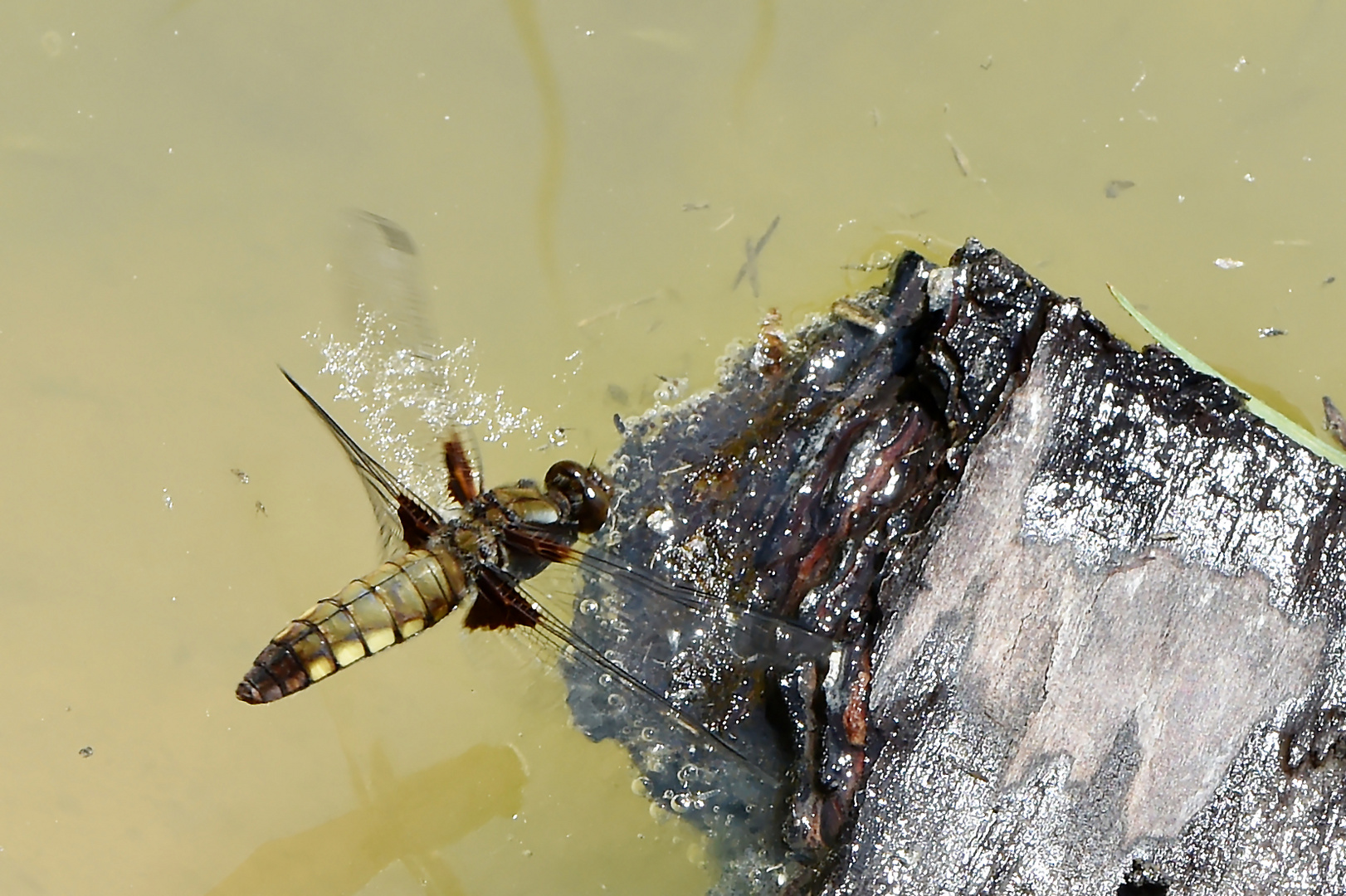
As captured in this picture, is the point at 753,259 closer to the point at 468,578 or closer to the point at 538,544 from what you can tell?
the point at 538,544

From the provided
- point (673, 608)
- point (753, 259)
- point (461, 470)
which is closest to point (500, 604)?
point (461, 470)

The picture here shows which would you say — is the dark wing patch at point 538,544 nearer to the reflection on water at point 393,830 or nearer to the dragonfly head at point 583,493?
the dragonfly head at point 583,493

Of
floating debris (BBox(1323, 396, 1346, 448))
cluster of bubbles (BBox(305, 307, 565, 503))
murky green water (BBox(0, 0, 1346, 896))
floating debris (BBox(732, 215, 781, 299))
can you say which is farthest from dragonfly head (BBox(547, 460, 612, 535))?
floating debris (BBox(1323, 396, 1346, 448))

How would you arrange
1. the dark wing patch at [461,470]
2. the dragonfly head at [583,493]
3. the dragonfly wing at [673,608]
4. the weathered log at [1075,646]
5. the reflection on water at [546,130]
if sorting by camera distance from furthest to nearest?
the reflection on water at [546,130]
the dark wing patch at [461,470]
the dragonfly head at [583,493]
the dragonfly wing at [673,608]
the weathered log at [1075,646]

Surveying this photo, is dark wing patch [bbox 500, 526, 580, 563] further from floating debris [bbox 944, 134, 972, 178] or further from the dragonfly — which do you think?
floating debris [bbox 944, 134, 972, 178]

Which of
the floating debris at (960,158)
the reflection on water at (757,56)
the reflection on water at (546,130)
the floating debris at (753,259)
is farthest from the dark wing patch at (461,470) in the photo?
the floating debris at (960,158)

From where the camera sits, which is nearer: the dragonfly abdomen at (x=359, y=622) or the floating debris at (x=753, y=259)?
the dragonfly abdomen at (x=359, y=622)
